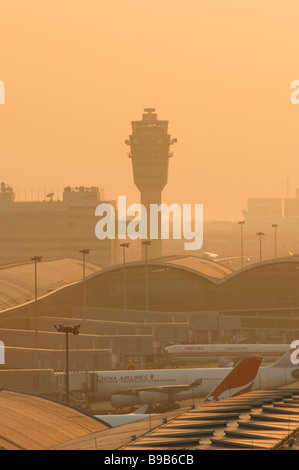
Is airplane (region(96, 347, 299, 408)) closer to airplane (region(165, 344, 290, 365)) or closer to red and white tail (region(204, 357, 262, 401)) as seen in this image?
red and white tail (region(204, 357, 262, 401))

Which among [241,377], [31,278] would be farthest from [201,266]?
[241,377]

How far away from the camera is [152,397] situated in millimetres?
82000

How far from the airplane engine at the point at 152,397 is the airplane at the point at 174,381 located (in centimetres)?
13

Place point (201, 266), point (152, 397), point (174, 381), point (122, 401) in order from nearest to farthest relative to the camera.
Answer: point (122, 401)
point (152, 397)
point (174, 381)
point (201, 266)

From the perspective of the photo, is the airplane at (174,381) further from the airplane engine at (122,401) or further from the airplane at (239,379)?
the airplane at (239,379)

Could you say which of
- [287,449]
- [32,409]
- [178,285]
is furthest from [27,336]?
[287,449]

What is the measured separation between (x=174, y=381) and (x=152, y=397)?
342cm

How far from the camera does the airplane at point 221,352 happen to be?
103875 millimetres

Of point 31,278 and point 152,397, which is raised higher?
point 31,278

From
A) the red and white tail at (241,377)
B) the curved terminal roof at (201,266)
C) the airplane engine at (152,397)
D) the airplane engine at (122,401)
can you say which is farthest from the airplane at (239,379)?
the curved terminal roof at (201,266)

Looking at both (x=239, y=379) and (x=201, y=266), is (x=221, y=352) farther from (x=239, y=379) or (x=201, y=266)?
(x=201, y=266)

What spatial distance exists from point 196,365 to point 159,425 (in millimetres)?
64622

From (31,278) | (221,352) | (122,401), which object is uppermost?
(31,278)
